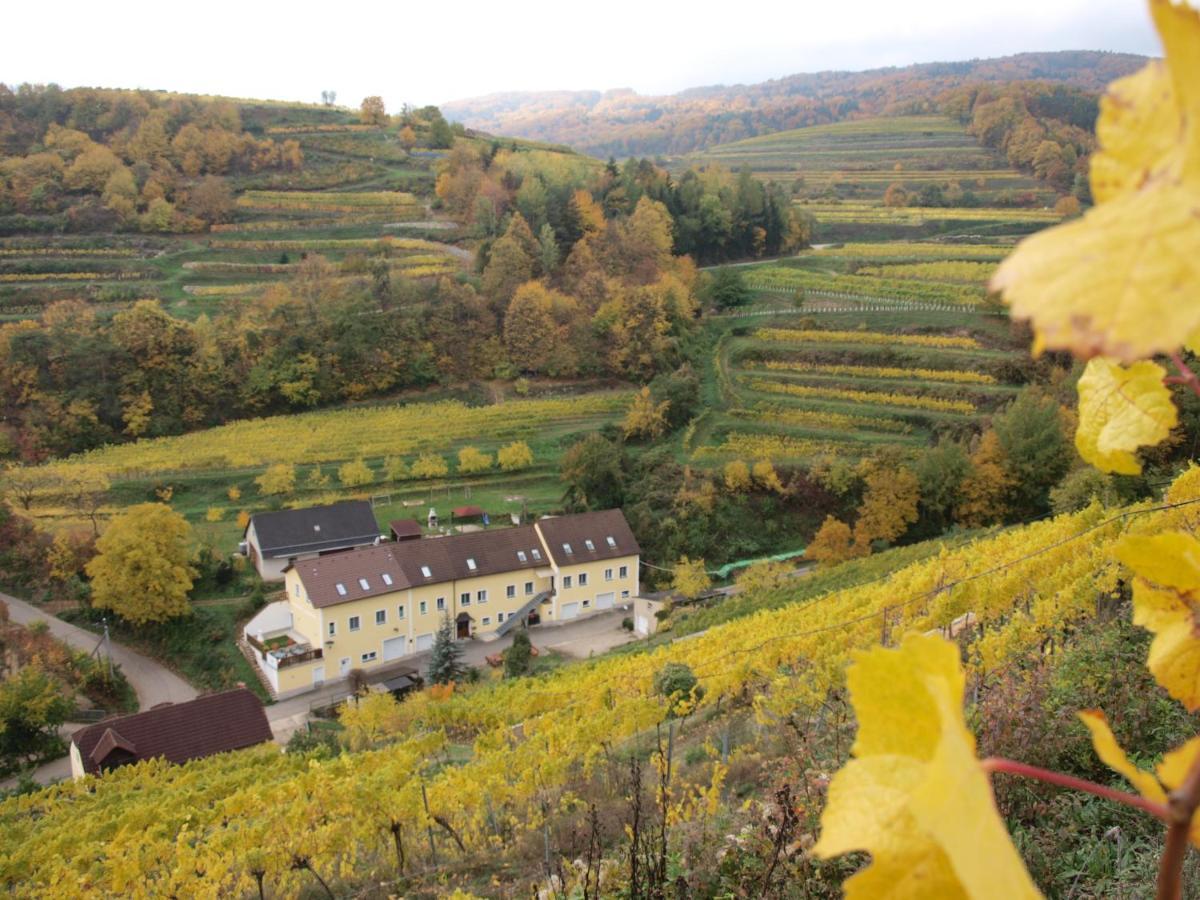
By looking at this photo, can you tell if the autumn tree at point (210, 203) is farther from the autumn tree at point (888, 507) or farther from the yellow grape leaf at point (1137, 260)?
the yellow grape leaf at point (1137, 260)

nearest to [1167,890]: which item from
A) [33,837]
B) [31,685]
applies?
[33,837]

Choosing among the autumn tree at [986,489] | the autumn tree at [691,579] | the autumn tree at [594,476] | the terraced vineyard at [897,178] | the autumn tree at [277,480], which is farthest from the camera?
the terraced vineyard at [897,178]

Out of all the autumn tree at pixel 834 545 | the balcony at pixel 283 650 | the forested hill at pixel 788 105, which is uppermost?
the forested hill at pixel 788 105

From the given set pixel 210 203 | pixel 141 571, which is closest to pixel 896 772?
pixel 141 571

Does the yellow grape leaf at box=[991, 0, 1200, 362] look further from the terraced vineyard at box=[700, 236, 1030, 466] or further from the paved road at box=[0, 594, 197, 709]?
the terraced vineyard at box=[700, 236, 1030, 466]

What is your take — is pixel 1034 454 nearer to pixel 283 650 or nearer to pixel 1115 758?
pixel 283 650

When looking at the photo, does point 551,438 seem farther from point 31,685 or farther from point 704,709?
point 704,709

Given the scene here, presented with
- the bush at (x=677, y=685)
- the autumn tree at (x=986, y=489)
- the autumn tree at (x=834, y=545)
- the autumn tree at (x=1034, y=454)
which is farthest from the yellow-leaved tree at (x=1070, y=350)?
the autumn tree at (x=1034, y=454)

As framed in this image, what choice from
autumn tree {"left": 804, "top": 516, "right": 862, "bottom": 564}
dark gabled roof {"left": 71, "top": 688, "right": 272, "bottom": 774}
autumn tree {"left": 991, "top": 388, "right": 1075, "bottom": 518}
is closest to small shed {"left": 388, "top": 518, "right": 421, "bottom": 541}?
dark gabled roof {"left": 71, "top": 688, "right": 272, "bottom": 774}
